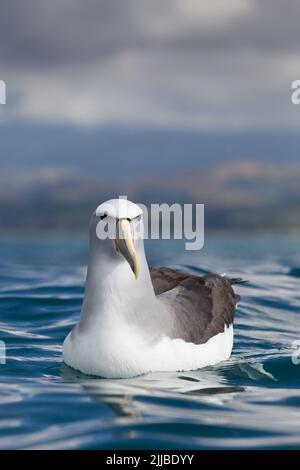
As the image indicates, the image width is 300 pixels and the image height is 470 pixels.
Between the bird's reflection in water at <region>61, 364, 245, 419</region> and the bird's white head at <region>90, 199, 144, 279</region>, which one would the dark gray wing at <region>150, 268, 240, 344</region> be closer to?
the bird's reflection in water at <region>61, 364, 245, 419</region>

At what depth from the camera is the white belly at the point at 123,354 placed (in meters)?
9.20

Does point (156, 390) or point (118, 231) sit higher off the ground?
point (118, 231)

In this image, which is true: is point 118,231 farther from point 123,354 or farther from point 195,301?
point 195,301

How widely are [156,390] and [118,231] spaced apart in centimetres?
154

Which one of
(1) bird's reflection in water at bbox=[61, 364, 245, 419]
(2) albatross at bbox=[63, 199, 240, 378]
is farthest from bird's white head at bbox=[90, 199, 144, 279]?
(1) bird's reflection in water at bbox=[61, 364, 245, 419]

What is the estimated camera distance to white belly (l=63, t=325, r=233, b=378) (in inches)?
362

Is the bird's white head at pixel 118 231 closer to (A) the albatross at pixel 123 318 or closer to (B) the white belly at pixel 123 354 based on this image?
(A) the albatross at pixel 123 318

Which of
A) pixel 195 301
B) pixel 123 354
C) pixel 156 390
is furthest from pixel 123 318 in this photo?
pixel 195 301

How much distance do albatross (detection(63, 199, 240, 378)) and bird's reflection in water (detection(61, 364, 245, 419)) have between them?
0.11 metres

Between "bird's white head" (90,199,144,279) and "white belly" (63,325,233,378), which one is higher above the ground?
"bird's white head" (90,199,144,279)

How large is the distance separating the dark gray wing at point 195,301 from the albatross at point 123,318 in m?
0.07

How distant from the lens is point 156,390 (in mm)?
8844

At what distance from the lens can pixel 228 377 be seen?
985cm
